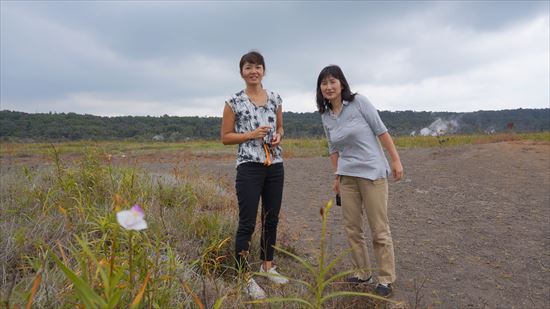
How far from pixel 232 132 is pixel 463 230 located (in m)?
3.51

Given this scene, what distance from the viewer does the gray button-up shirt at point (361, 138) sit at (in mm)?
2814

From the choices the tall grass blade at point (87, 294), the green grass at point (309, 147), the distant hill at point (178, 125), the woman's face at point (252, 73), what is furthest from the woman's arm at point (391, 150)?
the distant hill at point (178, 125)

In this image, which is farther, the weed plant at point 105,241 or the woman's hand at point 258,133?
the woman's hand at point 258,133

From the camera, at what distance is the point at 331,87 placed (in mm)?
2838

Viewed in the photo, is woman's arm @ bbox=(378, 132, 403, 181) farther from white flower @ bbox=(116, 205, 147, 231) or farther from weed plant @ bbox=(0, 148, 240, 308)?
white flower @ bbox=(116, 205, 147, 231)

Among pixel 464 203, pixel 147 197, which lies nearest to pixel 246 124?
pixel 147 197

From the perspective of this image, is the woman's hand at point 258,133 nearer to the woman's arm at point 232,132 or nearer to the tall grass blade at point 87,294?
the woman's arm at point 232,132

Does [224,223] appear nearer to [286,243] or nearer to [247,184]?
[286,243]

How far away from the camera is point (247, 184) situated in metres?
2.76

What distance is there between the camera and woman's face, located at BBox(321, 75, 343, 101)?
284 centimetres

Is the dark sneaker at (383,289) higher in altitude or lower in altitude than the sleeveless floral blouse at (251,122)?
lower

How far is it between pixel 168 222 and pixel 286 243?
1237 millimetres

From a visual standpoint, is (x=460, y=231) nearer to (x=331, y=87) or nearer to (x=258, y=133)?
(x=331, y=87)

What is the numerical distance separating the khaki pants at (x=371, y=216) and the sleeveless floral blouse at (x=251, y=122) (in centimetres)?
61
